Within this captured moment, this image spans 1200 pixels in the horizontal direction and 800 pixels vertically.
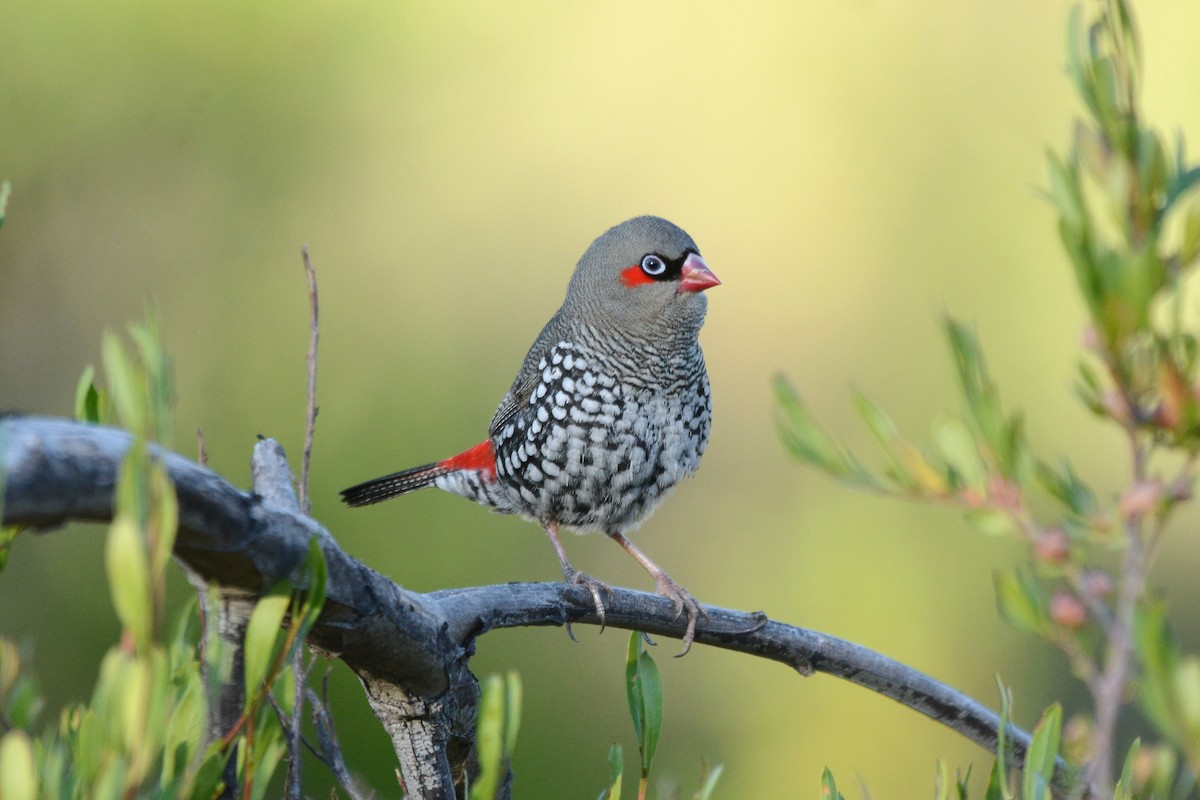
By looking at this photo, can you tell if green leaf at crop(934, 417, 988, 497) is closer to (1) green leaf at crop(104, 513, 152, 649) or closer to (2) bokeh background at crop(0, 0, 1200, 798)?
(1) green leaf at crop(104, 513, 152, 649)

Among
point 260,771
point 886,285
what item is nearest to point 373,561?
point 886,285

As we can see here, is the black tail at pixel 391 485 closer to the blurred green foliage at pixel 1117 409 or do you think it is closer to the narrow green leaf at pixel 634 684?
the narrow green leaf at pixel 634 684

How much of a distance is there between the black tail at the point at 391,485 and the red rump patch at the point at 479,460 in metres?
0.12

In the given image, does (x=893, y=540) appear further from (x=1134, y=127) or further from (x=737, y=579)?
(x=1134, y=127)

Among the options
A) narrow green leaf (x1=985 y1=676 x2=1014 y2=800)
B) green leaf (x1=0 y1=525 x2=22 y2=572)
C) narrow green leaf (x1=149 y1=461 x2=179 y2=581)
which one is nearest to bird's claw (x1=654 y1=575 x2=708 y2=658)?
narrow green leaf (x1=985 y1=676 x2=1014 y2=800)

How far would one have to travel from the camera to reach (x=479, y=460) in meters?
3.98

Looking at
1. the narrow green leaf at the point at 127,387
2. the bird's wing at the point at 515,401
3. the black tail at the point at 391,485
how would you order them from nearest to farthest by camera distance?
1. the narrow green leaf at the point at 127,387
2. the bird's wing at the point at 515,401
3. the black tail at the point at 391,485

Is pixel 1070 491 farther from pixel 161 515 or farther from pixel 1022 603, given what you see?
pixel 161 515

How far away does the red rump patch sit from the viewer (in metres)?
3.92

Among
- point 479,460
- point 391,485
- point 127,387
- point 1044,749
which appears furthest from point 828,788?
point 391,485

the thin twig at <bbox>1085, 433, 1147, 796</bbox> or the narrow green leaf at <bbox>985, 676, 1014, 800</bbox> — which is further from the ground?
the thin twig at <bbox>1085, 433, 1147, 796</bbox>

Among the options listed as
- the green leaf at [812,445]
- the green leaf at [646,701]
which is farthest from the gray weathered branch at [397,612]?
the green leaf at [812,445]

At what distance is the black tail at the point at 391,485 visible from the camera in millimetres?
4211

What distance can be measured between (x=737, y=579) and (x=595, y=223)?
73.8 inches
